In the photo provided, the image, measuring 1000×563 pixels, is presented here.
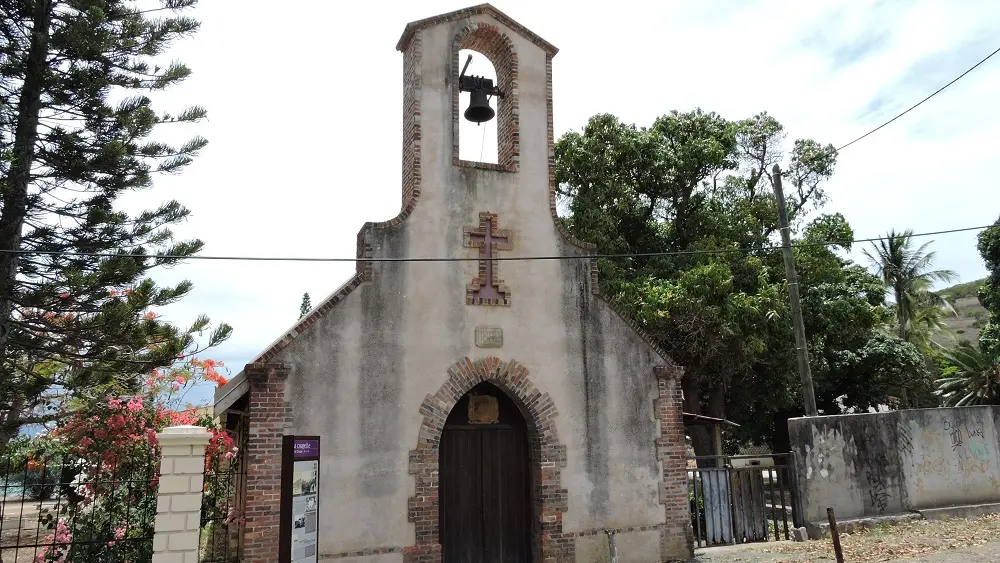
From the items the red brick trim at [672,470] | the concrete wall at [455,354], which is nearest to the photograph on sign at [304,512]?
the concrete wall at [455,354]

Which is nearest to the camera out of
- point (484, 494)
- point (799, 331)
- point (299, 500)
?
point (299, 500)

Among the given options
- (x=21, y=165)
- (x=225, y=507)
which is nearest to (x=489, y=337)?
(x=225, y=507)

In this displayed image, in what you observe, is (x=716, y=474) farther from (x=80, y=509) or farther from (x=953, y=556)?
(x=80, y=509)

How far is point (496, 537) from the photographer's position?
9781 millimetres

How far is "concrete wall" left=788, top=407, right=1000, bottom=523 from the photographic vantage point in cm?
1238

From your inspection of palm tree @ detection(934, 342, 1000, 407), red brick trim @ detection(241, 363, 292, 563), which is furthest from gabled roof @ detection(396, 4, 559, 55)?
palm tree @ detection(934, 342, 1000, 407)

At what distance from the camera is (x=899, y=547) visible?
35.3 ft

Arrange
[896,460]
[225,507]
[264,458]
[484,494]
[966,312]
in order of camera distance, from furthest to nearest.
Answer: [966,312]
[896,460]
[225,507]
[484,494]
[264,458]

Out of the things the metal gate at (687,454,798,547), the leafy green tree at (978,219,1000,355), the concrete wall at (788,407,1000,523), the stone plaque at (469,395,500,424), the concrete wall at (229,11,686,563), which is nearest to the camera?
the concrete wall at (229,11,686,563)

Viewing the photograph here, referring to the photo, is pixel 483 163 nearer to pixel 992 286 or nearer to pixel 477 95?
pixel 477 95

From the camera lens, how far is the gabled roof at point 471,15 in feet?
33.9

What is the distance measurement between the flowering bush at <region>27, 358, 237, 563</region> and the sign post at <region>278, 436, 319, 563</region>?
2809 mm

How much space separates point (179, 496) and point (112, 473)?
485cm

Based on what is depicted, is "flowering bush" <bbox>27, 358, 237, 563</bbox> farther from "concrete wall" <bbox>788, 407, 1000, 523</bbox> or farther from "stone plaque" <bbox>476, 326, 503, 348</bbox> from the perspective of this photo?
"concrete wall" <bbox>788, 407, 1000, 523</bbox>
